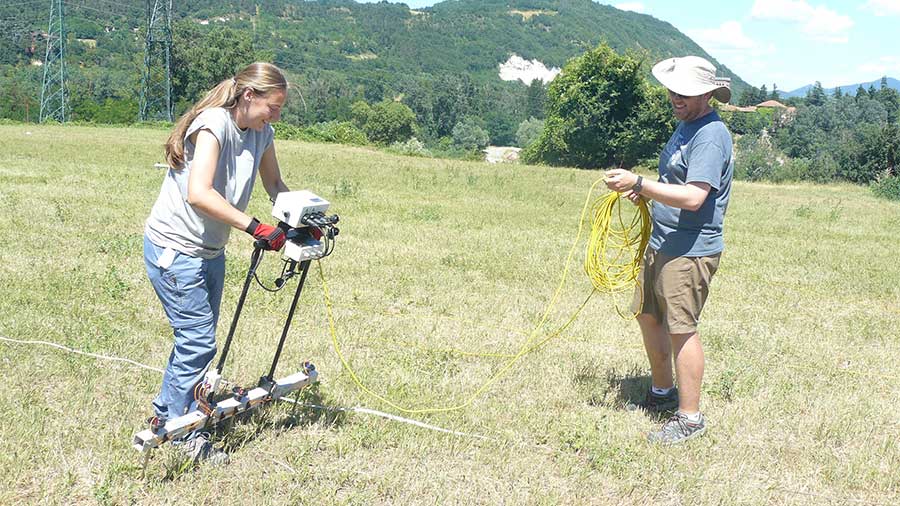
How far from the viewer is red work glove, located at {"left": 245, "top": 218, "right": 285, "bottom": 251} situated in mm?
3609

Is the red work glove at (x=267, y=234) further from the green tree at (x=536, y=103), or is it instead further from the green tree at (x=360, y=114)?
the green tree at (x=536, y=103)

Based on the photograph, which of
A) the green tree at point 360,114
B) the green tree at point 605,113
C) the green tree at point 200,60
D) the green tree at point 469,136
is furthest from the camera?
the green tree at point 469,136

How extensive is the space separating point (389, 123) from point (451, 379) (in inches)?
3889

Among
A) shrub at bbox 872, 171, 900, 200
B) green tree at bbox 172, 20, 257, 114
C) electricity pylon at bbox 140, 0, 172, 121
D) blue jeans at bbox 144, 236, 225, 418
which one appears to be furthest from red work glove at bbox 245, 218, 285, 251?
green tree at bbox 172, 20, 257, 114

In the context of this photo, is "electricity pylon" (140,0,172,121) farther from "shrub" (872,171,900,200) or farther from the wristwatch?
the wristwatch

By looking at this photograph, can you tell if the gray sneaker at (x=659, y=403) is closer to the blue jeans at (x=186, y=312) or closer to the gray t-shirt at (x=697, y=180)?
the gray t-shirt at (x=697, y=180)

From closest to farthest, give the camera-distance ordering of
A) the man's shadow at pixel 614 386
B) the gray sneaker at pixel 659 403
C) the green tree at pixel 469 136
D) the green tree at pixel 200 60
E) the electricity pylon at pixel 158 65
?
the gray sneaker at pixel 659 403
the man's shadow at pixel 614 386
the electricity pylon at pixel 158 65
the green tree at pixel 200 60
the green tree at pixel 469 136

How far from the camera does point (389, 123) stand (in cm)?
10200

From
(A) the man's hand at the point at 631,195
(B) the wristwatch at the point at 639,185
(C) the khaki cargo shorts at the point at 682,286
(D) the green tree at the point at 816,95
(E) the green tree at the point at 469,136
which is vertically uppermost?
(D) the green tree at the point at 816,95

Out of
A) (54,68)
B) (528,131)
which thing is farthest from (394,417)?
(528,131)

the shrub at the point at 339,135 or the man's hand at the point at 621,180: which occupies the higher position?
the man's hand at the point at 621,180

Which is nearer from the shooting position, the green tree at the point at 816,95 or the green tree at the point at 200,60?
the green tree at the point at 200,60

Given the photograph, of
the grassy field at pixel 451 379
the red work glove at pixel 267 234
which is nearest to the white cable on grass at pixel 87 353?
the grassy field at pixel 451 379

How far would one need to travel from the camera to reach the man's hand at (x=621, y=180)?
4.20 m
